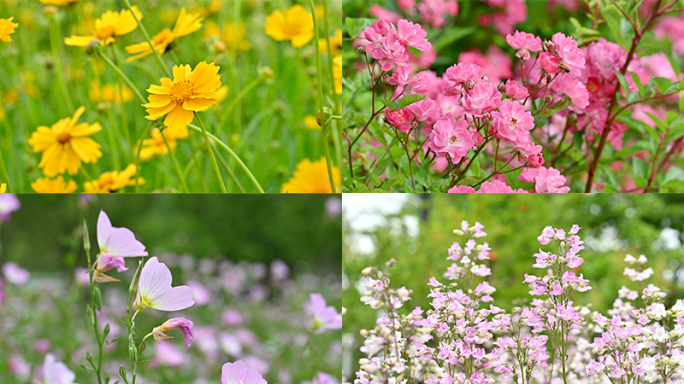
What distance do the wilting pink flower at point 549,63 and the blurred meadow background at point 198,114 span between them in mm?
307

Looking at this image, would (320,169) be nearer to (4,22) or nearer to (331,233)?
(4,22)

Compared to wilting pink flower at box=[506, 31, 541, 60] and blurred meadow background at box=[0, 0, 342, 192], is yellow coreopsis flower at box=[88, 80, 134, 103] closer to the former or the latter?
blurred meadow background at box=[0, 0, 342, 192]

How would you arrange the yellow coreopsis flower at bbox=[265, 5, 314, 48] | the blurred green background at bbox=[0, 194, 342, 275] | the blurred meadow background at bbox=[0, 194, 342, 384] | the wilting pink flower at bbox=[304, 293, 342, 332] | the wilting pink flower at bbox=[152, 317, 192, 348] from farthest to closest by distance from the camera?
the blurred green background at bbox=[0, 194, 342, 275]
the blurred meadow background at bbox=[0, 194, 342, 384]
the yellow coreopsis flower at bbox=[265, 5, 314, 48]
the wilting pink flower at bbox=[304, 293, 342, 332]
the wilting pink flower at bbox=[152, 317, 192, 348]

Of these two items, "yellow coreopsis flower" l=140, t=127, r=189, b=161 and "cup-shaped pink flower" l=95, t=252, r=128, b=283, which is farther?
"yellow coreopsis flower" l=140, t=127, r=189, b=161

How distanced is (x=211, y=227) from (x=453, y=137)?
2.35m

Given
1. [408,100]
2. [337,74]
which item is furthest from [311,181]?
[408,100]

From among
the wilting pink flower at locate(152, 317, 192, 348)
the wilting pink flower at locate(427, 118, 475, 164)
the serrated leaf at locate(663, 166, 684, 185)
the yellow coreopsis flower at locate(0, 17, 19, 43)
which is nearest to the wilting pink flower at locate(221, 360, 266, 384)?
the wilting pink flower at locate(152, 317, 192, 348)

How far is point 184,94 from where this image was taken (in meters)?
0.63

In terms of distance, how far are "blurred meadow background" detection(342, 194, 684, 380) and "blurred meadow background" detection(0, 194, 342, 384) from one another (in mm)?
201

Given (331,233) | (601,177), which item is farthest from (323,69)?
(331,233)

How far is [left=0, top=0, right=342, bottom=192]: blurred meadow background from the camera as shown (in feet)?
3.21

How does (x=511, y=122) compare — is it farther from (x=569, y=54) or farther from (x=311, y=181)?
(x=311, y=181)

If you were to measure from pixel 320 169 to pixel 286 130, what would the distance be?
494mm

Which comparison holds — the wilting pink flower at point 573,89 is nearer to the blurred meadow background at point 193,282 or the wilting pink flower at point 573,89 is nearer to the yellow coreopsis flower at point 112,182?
the blurred meadow background at point 193,282
